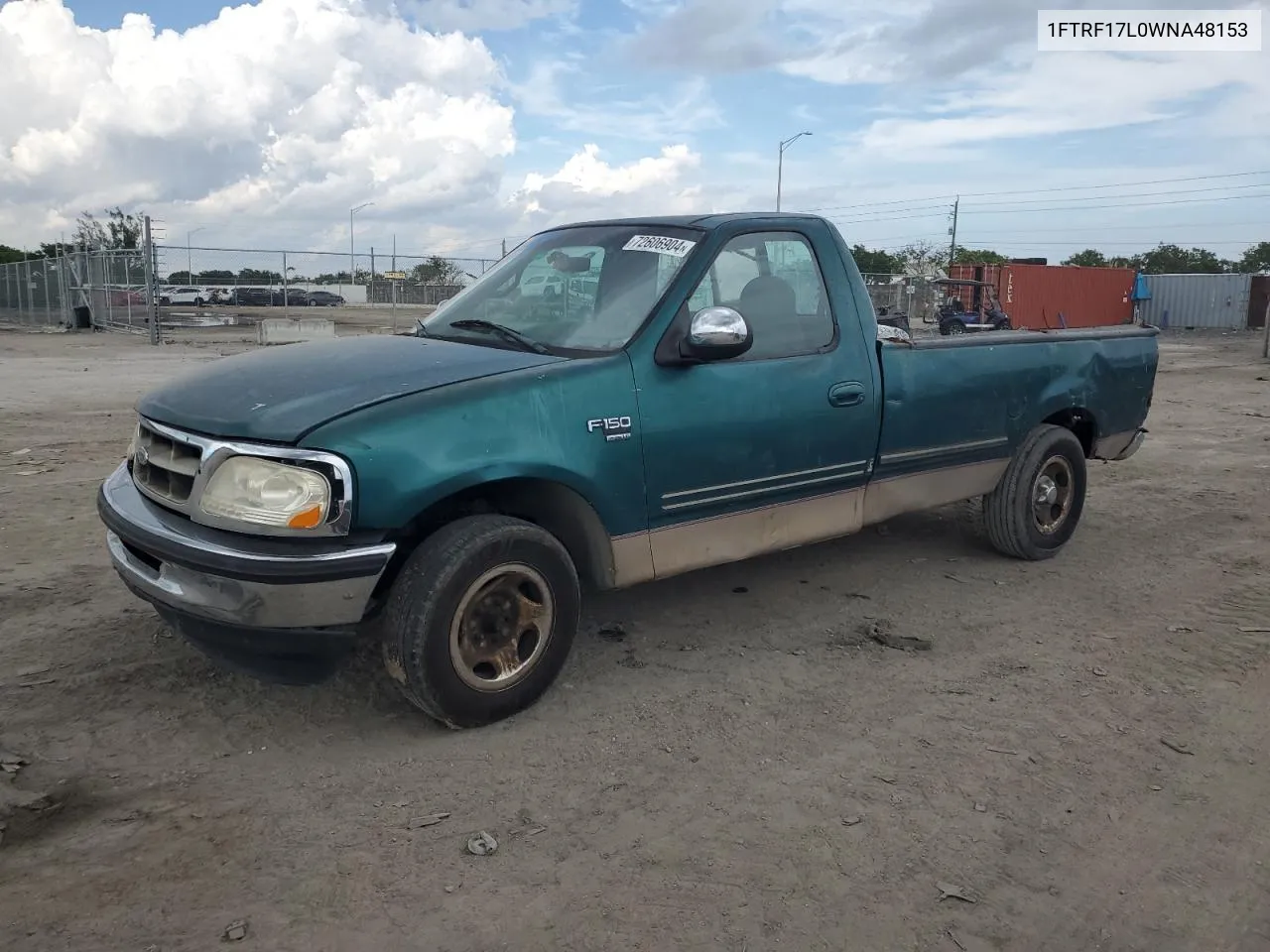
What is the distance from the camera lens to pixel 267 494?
312 centimetres

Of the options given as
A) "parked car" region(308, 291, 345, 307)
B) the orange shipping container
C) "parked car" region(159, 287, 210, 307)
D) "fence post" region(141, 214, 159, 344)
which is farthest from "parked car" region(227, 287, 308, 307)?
the orange shipping container

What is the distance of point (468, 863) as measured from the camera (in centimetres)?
275

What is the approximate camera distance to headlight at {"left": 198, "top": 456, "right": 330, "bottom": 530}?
309cm

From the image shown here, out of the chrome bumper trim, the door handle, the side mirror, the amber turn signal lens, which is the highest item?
the side mirror

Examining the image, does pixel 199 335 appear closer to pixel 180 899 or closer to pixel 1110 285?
pixel 180 899

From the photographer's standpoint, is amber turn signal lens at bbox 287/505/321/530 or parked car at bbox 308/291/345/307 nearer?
amber turn signal lens at bbox 287/505/321/530

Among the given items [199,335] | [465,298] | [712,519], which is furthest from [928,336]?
[199,335]

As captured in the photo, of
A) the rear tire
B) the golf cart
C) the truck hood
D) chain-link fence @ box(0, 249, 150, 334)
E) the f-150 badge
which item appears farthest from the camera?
the golf cart

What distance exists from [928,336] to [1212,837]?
299 cm

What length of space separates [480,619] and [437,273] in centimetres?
3226

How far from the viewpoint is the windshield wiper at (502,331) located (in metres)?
3.93

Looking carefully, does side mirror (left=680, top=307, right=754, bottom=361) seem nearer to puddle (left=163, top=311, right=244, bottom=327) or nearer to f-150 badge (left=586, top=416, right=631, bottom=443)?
f-150 badge (left=586, top=416, right=631, bottom=443)

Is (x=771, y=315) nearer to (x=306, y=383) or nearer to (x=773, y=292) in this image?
(x=773, y=292)

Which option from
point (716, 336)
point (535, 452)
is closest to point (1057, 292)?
point (716, 336)
